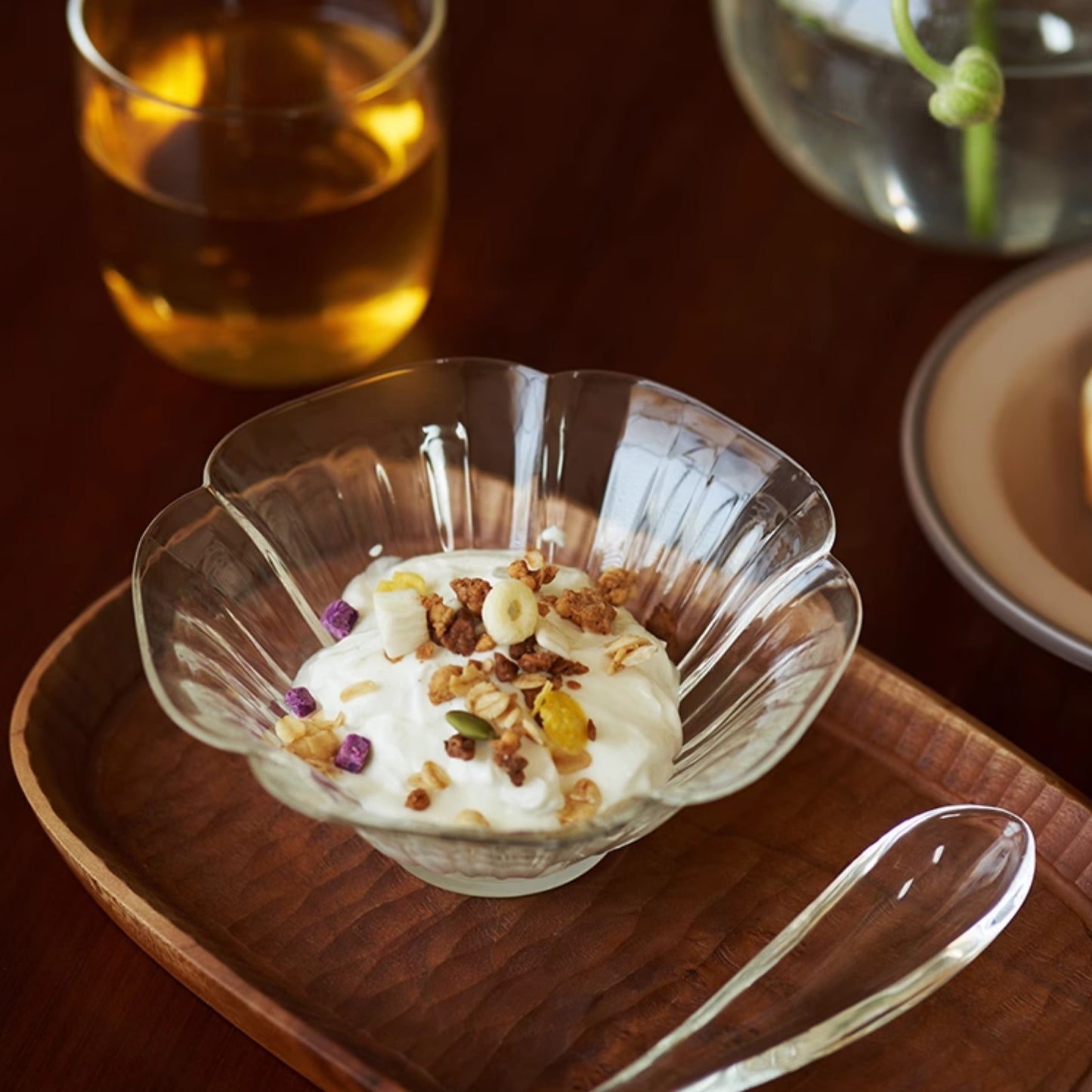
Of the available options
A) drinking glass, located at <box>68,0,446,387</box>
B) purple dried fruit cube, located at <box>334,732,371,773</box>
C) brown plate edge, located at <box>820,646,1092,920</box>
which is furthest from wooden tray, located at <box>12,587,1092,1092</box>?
drinking glass, located at <box>68,0,446,387</box>

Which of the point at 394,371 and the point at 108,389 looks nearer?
the point at 394,371

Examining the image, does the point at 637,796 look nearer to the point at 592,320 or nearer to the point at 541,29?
the point at 592,320

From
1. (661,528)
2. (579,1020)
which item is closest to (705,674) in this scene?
(661,528)

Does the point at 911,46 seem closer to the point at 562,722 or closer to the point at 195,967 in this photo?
the point at 562,722

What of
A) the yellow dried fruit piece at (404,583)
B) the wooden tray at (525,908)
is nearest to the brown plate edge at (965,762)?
the wooden tray at (525,908)

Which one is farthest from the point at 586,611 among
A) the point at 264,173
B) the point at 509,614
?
the point at 264,173

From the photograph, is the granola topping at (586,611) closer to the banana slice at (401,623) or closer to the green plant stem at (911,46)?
the banana slice at (401,623)

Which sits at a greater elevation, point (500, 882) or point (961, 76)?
point (961, 76)
